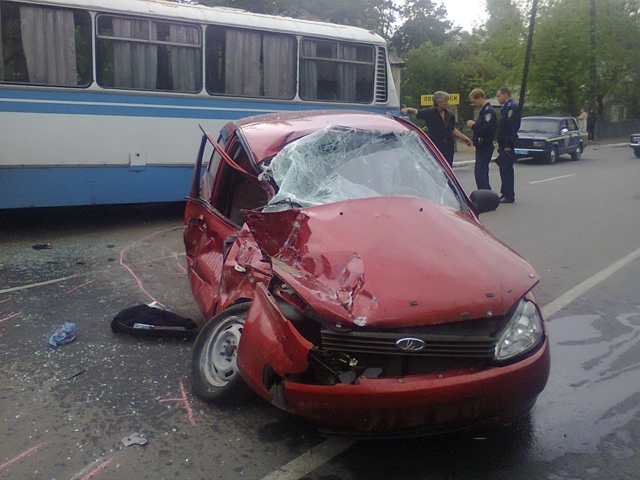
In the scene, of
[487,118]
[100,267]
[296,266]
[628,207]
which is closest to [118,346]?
[296,266]

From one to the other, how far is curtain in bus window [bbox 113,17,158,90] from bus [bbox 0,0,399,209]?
0.01 m

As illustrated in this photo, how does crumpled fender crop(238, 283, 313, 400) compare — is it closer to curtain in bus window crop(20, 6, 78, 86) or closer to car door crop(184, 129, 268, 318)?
car door crop(184, 129, 268, 318)

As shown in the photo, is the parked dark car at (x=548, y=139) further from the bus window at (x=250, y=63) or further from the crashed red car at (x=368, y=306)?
the crashed red car at (x=368, y=306)

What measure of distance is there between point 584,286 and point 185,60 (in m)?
6.65

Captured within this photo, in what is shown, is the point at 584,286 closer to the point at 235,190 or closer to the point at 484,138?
the point at 235,190

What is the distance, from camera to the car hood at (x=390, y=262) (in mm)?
2975

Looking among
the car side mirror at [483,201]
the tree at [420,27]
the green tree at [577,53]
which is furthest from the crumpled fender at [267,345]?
the tree at [420,27]

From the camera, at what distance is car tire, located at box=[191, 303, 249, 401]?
3666 mm

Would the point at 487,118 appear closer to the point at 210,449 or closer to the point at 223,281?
the point at 223,281

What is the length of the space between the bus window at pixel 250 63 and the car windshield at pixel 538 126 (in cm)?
1568

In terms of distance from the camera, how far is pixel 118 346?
15.7 ft

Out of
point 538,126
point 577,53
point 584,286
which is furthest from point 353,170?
point 577,53

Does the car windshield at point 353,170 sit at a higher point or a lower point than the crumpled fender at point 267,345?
higher

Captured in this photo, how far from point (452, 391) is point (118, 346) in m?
2.84
